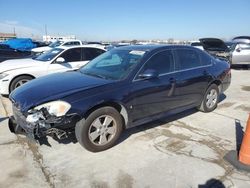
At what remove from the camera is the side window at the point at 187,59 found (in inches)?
201

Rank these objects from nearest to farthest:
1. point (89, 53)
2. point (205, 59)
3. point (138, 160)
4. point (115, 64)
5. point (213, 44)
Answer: point (138, 160), point (115, 64), point (205, 59), point (89, 53), point (213, 44)

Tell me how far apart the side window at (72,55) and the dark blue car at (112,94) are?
3100mm

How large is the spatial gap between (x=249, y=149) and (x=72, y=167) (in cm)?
245

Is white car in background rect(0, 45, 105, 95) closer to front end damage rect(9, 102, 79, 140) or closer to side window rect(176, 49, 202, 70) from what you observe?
side window rect(176, 49, 202, 70)

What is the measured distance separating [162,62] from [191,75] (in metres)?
0.81

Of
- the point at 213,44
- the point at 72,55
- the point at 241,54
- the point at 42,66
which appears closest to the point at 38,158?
the point at 42,66

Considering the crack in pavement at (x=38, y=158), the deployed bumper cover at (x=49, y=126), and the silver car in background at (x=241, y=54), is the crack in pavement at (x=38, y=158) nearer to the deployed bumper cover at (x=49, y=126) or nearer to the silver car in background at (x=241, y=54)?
the deployed bumper cover at (x=49, y=126)

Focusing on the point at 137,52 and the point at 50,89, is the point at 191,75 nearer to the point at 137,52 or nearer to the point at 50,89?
the point at 137,52

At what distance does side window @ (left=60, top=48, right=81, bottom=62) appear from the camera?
26.8ft

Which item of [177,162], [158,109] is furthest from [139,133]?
[177,162]

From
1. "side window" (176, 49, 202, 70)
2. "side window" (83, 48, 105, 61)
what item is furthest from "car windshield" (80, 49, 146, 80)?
"side window" (83, 48, 105, 61)

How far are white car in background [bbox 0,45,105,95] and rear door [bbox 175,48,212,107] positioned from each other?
3690 mm

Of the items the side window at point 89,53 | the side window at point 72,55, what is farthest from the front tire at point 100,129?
the side window at point 89,53

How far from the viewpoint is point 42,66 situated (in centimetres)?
764
